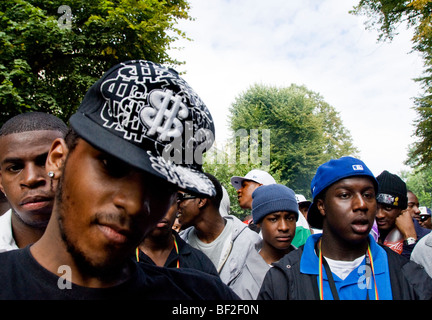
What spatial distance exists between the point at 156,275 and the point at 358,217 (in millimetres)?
1751

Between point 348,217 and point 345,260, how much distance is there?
12.6 inches

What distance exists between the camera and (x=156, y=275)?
1.28 m

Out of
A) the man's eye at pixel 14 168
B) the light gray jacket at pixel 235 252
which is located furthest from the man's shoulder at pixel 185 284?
the light gray jacket at pixel 235 252

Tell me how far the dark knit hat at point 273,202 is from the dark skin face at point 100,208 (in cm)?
265

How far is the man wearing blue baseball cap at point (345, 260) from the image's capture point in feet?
7.32

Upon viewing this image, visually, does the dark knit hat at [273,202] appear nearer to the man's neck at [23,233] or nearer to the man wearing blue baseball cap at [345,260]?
the man wearing blue baseball cap at [345,260]

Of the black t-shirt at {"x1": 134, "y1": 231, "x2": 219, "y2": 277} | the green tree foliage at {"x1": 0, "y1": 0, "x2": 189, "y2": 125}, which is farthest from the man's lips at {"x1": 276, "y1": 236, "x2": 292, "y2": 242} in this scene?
the green tree foliage at {"x1": 0, "y1": 0, "x2": 189, "y2": 125}

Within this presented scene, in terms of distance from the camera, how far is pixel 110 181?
3.17ft

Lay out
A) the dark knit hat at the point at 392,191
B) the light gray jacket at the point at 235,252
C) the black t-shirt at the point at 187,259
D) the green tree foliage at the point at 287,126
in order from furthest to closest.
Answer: the green tree foliage at the point at 287,126, the dark knit hat at the point at 392,191, the light gray jacket at the point at 235,252, the black t-shirt at the point at 187,259

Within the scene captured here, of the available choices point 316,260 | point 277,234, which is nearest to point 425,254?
point 316,260

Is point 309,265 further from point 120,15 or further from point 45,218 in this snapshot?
point 120,15

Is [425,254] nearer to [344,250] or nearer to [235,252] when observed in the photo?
[344,250]

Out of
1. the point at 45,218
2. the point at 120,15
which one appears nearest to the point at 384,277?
the point at 45,218

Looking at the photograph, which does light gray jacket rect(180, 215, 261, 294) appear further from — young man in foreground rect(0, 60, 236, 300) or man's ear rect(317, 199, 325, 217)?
young man in foreground rect(0, 60, 236, 300)
